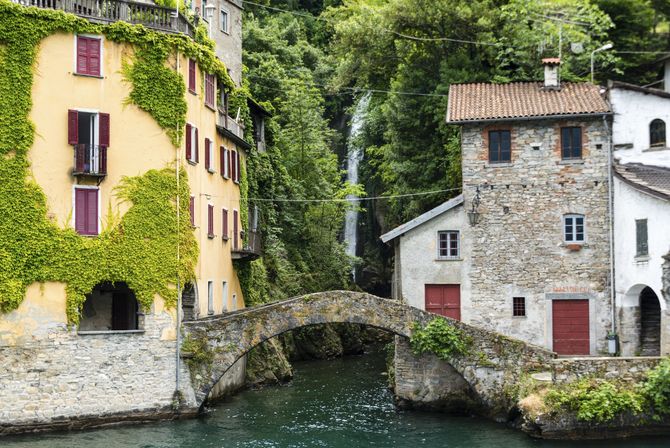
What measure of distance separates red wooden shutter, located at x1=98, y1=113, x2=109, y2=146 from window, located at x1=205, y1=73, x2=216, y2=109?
18.3 ft

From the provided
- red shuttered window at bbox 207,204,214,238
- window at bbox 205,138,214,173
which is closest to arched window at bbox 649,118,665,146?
window at bbox 205,138,214,173

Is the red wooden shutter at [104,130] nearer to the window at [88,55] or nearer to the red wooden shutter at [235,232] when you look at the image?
the window at [88,55]

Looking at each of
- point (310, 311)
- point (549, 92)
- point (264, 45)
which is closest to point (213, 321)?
point (310, 311)

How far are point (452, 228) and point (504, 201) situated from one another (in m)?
2.24

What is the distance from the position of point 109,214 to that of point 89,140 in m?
2.58

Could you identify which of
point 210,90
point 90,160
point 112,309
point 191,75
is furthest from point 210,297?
point 191,75

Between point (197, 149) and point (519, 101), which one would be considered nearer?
point (197, 149)

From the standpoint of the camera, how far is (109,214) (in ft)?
103

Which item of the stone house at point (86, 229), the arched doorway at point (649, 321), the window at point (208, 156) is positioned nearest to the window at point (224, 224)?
the window at point (208, 156)

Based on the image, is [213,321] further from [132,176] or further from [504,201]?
[504,201]

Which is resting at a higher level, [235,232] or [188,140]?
[188,140]

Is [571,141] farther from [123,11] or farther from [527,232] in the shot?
[123,11]

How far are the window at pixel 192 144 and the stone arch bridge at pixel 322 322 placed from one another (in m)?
6.04

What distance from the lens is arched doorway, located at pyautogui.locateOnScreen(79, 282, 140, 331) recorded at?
3544 centimetres
